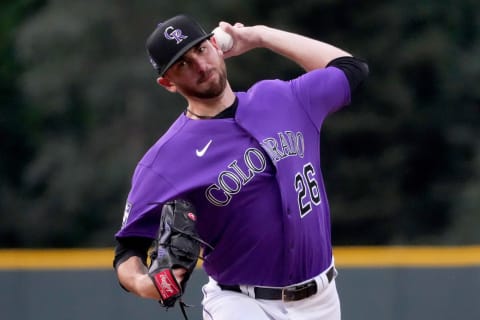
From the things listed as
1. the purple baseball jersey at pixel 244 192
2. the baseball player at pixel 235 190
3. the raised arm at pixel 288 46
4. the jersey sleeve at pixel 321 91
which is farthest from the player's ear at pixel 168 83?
the jersey sleeve at pixel 321 91

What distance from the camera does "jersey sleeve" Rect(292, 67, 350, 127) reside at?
524cm

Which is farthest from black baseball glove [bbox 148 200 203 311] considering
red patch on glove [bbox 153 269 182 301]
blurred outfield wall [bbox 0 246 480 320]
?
blurred outfield wall [bbox 0 246 480 320]

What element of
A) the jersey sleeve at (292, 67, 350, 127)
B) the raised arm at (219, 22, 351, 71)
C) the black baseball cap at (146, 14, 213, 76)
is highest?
the black baseball cap at (146, 14, 213, 76)

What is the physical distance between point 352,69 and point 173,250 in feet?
4.43

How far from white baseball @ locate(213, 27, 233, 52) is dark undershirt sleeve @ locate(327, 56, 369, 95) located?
46cm

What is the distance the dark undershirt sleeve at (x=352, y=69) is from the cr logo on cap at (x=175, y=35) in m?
0.81

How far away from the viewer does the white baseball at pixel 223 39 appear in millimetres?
5292

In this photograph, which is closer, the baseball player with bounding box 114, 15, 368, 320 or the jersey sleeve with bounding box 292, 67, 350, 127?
the baseball player with bounding box 114, 15, 368, 320

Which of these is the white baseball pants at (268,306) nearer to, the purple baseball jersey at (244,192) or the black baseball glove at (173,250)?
the purple baseball jersey at (244,192)

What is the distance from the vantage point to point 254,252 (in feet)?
16.5

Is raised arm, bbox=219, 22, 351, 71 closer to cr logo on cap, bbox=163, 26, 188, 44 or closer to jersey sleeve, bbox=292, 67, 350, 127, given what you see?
jersey sleeve, bbox=292, 67, 350, 127

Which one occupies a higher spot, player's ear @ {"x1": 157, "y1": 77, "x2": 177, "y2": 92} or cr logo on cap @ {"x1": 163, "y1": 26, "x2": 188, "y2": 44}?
cr logo on cap @ {"x1": 163, "y1": 26, "x2": 188, "y2": 44}

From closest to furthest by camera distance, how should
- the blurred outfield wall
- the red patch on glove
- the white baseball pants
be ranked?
the red patch on glove < the white baseball pants < the blurred outfield wall

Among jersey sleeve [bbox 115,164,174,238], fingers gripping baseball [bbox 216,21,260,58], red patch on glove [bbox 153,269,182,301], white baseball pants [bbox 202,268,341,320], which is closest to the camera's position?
red patch on glove [bbox 153,269,182,301]
